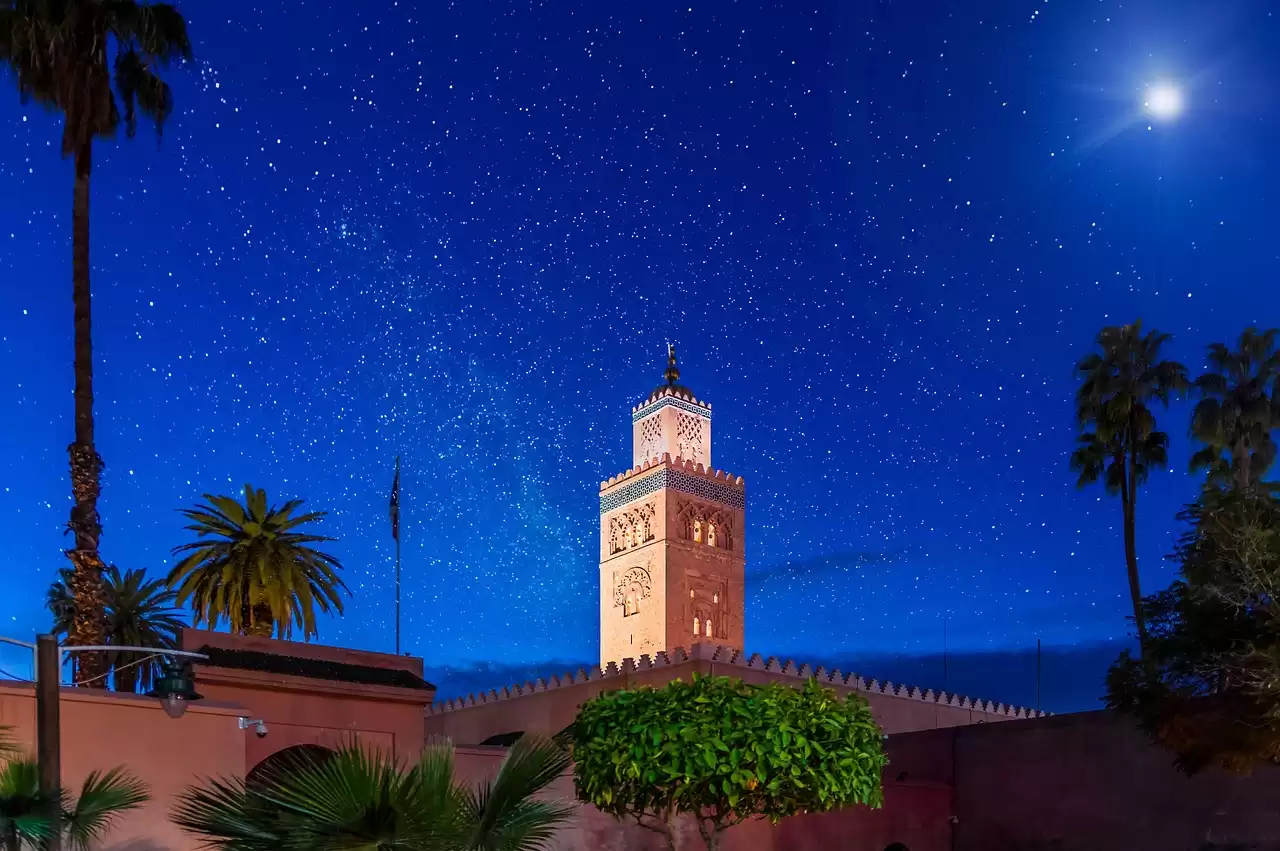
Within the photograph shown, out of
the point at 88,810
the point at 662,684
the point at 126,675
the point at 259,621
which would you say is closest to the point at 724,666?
the point at 662,684

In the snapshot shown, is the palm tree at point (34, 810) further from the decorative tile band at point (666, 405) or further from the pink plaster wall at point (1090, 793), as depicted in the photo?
the decorative tile band at point (666, 405)

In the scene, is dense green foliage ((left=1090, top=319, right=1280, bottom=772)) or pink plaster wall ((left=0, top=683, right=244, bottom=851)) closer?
pink plaster wall ((left=0, top=683, right=244, bottom=851))

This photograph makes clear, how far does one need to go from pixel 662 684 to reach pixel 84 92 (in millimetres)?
18279

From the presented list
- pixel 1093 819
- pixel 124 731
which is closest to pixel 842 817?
pixel 1093 819

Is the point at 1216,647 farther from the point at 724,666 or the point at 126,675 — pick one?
the point at 126,675

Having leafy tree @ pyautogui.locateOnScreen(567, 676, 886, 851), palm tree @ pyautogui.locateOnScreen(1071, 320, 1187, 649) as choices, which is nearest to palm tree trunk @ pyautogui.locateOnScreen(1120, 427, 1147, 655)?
palm tree @ pyautogui.locateOnScreen(1071, 320, 1187, 649)

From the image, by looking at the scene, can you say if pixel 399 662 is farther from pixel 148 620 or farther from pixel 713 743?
pixel 148 620

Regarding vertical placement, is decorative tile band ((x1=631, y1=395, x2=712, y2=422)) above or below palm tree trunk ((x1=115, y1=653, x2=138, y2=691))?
above

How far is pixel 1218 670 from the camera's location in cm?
1969

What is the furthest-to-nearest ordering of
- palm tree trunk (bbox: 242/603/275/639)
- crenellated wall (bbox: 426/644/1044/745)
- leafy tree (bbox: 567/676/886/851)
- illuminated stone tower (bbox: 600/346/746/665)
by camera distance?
illuminated stone tower (bbox: 600/346/746/665), crenellated wall (bbox: 426/644/1044/745), palm tree trunk (bbox: 242/603/275/639), leafy tree (bbox: 567/676/886/851)

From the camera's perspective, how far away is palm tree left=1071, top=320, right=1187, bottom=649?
29406 mm

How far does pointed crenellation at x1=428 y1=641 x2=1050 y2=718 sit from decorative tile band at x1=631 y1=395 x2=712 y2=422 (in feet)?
48.6

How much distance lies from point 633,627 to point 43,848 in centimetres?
3725

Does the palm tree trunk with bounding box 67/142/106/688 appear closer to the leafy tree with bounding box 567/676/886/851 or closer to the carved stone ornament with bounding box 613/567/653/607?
the leafy tree with bounding box 567/676/886/851
